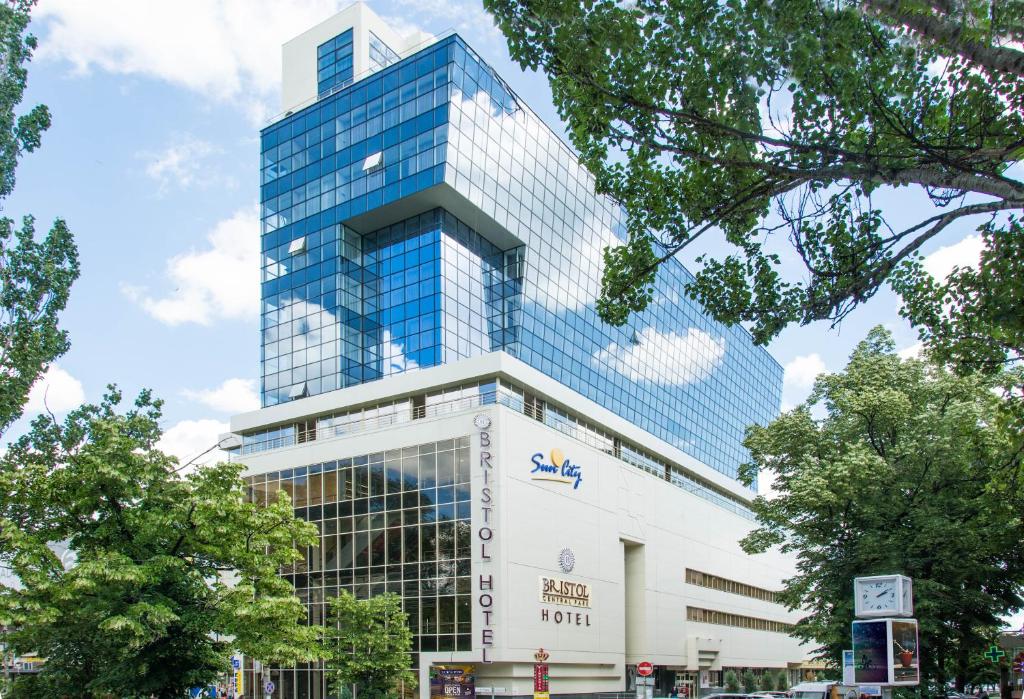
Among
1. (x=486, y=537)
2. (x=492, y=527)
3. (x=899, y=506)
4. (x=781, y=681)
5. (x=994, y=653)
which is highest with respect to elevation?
(x=899, y=506)

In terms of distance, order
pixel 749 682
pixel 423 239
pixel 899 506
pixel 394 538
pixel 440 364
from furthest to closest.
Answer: pixel 749 682 < pixel 423 239 < pixel 440 364 < pixel 394 538 < pixel 899 506

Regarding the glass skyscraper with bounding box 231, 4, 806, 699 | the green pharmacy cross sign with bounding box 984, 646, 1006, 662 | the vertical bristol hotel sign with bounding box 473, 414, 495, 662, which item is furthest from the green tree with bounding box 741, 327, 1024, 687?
the glass skyscraper with bounding box 231, 4, 806, 699

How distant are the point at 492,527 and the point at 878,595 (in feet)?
64.7

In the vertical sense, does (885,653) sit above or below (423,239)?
below

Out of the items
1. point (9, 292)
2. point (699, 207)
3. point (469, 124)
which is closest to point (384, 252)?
point (469, 124)

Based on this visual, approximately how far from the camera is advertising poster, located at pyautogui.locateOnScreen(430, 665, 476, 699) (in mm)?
37719

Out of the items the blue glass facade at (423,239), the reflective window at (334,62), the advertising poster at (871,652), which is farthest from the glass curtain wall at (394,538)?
the reflective window at (334,62)

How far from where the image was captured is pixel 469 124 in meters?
50.6

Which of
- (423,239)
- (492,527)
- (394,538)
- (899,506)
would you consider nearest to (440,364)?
(423,239)

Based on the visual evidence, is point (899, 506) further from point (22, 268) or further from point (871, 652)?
point (22, 268)

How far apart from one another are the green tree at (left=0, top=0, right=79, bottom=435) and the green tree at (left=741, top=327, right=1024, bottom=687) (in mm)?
24377

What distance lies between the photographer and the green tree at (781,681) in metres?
69.6

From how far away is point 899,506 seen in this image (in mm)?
32469

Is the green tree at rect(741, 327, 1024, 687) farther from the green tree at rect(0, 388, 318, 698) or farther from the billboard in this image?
the green tree at rect(0, 388, 318, 698)
